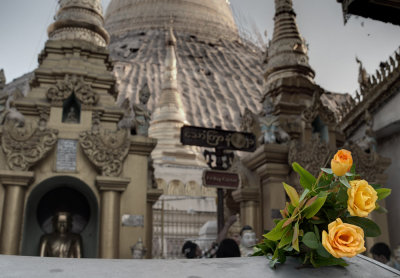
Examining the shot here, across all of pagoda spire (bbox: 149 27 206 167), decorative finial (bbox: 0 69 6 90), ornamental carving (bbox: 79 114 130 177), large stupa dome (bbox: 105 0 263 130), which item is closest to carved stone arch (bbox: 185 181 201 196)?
pagoda spire (bbox: 149 27 206 167)

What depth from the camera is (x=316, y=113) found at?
11125mm

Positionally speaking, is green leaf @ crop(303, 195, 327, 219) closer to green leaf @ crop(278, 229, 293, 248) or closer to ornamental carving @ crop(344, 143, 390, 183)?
green leaf @ crop(278, 229, 293, 248)

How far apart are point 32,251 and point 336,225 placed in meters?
8.26

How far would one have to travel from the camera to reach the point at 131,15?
50.8 meters

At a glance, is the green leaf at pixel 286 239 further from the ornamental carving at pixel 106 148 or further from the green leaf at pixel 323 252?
the ornamental carving at pixel 106 148

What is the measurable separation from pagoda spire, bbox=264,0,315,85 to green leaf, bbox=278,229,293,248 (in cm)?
1176

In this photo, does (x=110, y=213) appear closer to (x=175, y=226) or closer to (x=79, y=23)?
(x=79, y=23)

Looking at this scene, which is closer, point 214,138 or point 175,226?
point 214,138

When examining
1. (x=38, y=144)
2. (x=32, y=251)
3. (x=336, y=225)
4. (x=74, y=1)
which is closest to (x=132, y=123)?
(x=38, y=144)

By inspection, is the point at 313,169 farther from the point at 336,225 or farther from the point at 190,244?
the point at 336,225

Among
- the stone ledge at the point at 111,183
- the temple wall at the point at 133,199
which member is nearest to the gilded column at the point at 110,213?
the stone ledge at the point at 111,183

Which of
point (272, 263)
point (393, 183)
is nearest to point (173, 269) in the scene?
point (272, 263)

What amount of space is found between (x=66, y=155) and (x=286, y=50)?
7.99 metres

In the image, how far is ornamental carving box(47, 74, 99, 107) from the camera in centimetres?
967
